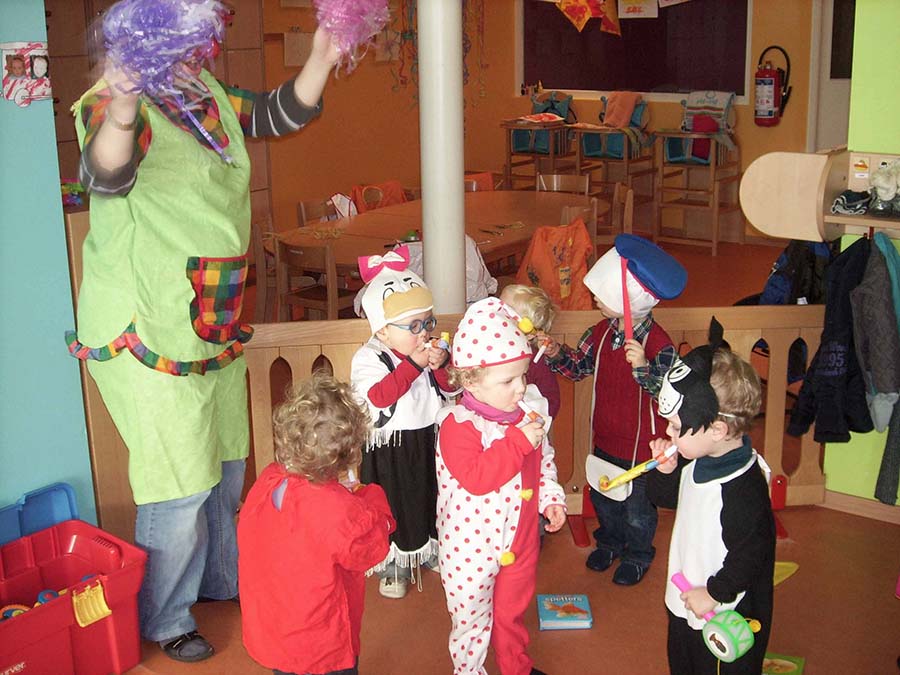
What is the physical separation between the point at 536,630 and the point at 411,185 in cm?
695

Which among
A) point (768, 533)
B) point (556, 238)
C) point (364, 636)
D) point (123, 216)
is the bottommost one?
point (364, 636)

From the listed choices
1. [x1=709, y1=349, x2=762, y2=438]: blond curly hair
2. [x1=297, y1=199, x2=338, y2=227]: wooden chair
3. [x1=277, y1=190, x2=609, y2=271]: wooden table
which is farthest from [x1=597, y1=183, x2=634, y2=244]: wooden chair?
[x1=709, y1=349, x2=762, y2=438]: blond curly hair

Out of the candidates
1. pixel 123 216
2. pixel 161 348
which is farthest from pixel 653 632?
pixel 123 216

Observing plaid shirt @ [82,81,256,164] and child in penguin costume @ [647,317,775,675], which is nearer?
child in penguin costume @ [647,317,775,675]

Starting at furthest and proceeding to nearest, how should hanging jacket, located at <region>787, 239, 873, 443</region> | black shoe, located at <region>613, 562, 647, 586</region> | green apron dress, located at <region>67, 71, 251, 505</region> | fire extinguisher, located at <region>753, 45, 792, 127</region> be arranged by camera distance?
1. fire extinguisher, located at <region>753, 45, 792, 127</region>
2. hanging jacket, located at <region>787, 239, 873, 443</region>
3. black shoe, located at <region>613, 562, 647, 586</region>
4. green apron dress, located at <region>67, 71, 251, 505</region>

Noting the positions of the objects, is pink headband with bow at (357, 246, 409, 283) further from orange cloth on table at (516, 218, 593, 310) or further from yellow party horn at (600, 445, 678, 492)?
orange cloth on table at (516, 218, 593, 310)

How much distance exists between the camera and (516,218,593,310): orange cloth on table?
5223mm

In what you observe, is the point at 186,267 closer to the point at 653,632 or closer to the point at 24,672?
the point at 24,672

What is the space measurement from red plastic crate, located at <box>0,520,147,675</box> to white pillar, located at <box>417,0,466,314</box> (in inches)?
52.2

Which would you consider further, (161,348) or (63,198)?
(63,198)

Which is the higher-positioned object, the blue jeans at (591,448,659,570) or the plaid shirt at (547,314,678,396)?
the plaid shirt at (547,314,678,396)

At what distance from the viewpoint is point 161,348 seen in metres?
2.96

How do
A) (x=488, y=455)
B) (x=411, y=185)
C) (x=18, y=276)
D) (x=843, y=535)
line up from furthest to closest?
(x=411, y=185), (x=843, y=535), (x=18, y=276), (x=488, y=455)

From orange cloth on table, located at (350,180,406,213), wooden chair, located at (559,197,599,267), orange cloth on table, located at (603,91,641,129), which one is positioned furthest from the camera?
orange cloth on table, located at (603,91,641,129)
